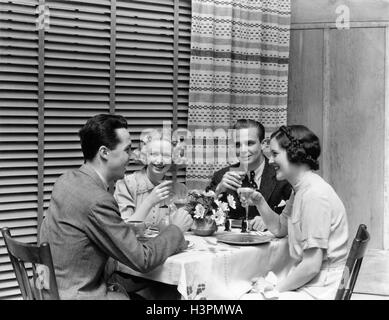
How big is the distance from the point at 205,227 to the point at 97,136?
32.3 inches

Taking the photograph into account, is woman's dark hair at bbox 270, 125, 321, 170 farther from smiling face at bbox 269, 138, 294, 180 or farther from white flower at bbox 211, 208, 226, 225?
white flower at bbox 211, 208, 226, 225

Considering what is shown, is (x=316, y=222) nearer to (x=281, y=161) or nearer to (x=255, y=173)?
(x=281, y=161)

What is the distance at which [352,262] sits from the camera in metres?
2.34

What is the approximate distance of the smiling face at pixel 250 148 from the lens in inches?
153

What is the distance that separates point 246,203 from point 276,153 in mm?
372

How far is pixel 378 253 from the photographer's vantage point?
5465 millimetres

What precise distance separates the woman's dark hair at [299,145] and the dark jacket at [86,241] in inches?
33.7

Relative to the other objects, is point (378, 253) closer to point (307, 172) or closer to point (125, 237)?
point (307, 172)

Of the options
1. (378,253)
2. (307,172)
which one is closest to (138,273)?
(307,172)

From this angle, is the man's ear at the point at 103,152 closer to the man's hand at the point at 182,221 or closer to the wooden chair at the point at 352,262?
the man's hand at the point at 182,221

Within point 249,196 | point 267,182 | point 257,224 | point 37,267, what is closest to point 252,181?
point 267,182

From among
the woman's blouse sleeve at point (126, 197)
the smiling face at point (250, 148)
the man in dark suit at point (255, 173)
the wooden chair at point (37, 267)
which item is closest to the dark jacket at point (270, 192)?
the man in dark suit at point (255, 173)

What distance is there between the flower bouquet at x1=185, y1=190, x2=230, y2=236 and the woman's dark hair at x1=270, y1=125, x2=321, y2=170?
18.7 inches

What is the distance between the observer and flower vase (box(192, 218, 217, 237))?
3.08 meters
